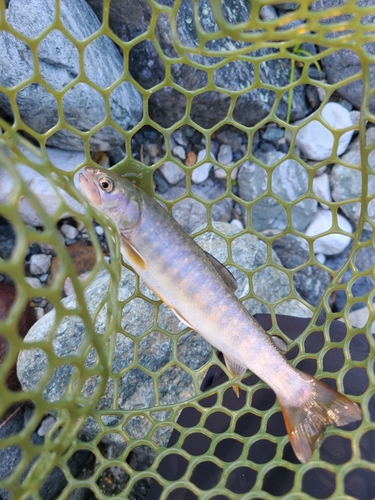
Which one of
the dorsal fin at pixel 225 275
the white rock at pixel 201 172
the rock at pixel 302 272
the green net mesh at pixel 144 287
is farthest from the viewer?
the white rock at pixel 201 172

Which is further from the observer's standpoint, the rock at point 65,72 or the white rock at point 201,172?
the white rock at point 201,172

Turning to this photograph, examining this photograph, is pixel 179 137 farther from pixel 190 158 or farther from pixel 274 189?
pixel 274 189

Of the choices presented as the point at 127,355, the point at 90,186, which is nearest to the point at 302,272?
the point at 127,355

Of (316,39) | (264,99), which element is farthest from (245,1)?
(316,39)

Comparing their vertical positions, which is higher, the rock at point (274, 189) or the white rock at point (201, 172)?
the white rock at point (201, 172)

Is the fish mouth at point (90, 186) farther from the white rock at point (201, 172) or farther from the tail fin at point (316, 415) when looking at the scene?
the white rock at point (201, 172)

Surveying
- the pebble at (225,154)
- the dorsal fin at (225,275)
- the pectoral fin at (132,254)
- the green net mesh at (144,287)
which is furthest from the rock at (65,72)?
the dorsal fin at (225,275)

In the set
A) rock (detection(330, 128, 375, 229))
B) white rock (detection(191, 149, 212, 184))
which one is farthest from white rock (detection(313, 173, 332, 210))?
white rock (detection(191, 149, 212, 184))

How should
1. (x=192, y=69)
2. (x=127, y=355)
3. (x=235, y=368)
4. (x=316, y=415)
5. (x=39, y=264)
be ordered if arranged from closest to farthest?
(x=316, y=415)
(x=235, y=368)
(x=127, y=355)
(x=192, y=69)
(x=39, y=264)
